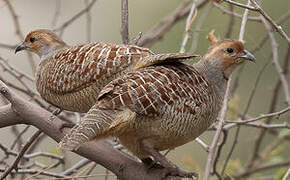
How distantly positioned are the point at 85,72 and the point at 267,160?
2351 mm

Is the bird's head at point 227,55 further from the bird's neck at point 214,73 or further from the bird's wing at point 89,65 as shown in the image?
the bird's wing at point 89,65

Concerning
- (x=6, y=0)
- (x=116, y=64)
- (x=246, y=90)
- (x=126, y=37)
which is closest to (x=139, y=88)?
(x=116, y=64)

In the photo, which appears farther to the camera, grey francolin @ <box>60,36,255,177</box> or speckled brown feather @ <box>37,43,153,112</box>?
speckled brown feather @ <box>37,43,153,112</box>

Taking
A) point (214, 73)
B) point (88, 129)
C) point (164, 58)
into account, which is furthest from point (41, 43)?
point (88, 129)

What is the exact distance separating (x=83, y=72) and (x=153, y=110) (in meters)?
0.95

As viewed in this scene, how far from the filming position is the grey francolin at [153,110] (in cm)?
312

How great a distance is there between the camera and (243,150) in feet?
25.7

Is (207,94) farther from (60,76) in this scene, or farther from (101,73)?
(60,76)

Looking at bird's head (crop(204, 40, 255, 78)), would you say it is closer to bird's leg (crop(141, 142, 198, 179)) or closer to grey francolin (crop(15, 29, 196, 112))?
grey francolin (crop(15, 29, 196, 112))

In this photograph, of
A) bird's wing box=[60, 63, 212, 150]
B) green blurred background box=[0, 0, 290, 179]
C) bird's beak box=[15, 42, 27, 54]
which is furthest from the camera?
green blurred background box=[0, 0, 290, 179]

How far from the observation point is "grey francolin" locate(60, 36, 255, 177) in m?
3.12

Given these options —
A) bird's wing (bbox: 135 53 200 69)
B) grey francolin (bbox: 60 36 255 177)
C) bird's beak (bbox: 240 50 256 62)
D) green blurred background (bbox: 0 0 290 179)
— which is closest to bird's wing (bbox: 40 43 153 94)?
bird's wing (bbox: 135 53 200 69)

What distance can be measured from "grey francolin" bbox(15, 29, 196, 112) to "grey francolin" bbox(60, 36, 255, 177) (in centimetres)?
44

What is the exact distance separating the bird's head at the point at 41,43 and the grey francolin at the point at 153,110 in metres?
1.38
